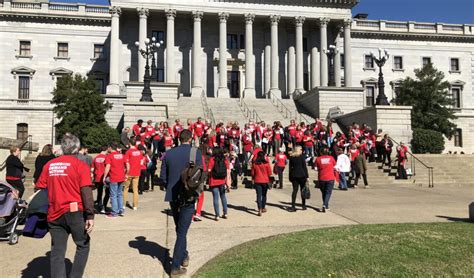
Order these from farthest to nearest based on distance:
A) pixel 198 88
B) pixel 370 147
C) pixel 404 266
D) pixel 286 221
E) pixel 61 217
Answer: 1. pixel 198 88
2. pixel 370 147
3. pixel 286 221
4. pixel 404 266
5. pixel 61 217

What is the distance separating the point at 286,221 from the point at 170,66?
36.0 metres

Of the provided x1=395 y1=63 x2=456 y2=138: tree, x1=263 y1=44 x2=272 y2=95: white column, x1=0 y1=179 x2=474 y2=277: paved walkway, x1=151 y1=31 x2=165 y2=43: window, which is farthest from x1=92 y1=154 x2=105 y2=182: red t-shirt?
x1=151 y1=31 x2=165 y2=43: window

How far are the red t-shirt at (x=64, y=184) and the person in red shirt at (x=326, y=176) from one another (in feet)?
25.5

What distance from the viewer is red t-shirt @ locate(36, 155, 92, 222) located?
4816 millimetres

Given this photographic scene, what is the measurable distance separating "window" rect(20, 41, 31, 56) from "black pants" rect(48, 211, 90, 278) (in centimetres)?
4825

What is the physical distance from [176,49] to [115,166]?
1532 inches

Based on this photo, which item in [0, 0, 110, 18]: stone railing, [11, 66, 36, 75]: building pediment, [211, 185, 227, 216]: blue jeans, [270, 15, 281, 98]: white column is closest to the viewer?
[211, 185, 227, 216]: blue jeans

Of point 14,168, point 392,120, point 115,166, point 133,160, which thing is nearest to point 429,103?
point 392,120

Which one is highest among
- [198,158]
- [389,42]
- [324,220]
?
[389,42]

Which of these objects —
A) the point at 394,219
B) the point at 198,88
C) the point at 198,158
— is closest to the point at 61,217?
the point at 198,158

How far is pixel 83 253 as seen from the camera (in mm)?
4957

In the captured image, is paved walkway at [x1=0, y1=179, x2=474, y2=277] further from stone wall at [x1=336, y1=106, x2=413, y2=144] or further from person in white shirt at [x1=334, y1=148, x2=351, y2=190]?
stone wall at [x1=336, y1=106, x2=413, y2=144]

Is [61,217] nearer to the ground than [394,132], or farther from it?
nearer to the ground

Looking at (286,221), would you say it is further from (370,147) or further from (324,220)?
(370,147)
